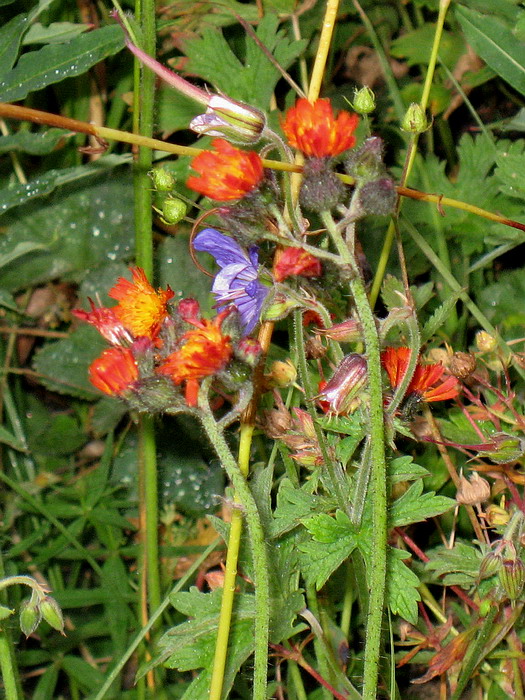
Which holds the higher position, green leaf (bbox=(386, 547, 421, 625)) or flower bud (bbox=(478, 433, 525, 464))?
flower bud (bbox=(478, 433, 525, 464))

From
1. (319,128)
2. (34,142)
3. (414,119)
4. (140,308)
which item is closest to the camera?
(319,128)

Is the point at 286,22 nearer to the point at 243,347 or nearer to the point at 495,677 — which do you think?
the point at 243,347

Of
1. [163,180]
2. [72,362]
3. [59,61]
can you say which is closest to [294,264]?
[163,180]

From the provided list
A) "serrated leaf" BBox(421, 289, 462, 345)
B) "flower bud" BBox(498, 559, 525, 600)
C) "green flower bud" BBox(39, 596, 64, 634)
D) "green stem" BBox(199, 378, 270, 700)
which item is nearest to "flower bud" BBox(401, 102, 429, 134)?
"serrated leaf" BBox(421, 289, 462, 345)

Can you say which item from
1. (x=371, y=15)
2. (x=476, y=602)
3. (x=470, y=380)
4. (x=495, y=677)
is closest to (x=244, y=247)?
(x=470, y=380)

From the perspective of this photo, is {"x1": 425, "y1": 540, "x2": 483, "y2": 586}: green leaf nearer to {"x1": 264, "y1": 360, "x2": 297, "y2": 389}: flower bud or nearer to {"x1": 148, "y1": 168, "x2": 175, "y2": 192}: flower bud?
{"x1": 264, "y1": 360, "x2": 297, "y2": 389}: flower bud

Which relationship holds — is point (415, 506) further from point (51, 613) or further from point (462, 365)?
point (51, 613)
